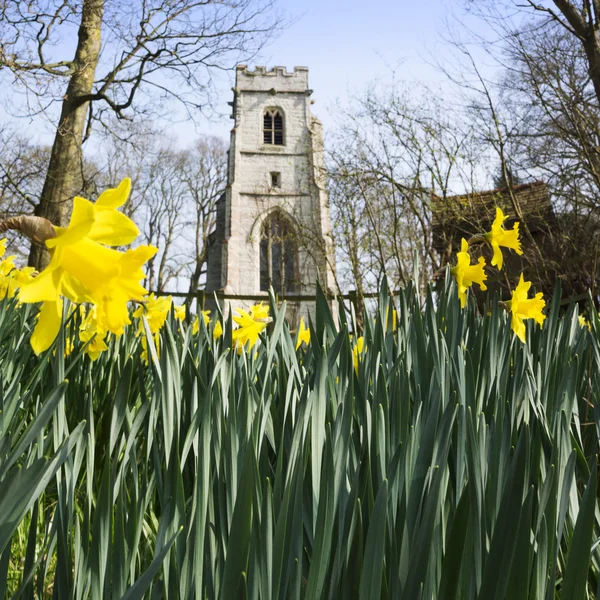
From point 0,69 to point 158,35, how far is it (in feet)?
7.78

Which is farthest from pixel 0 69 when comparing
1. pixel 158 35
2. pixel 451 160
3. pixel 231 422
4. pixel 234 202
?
pixel 234 202

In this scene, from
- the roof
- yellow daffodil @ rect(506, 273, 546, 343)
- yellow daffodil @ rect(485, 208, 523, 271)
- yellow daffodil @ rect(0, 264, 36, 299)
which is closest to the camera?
yellow daffodil @ rect(506, 273, 546, 343)

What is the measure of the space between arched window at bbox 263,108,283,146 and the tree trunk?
48.5 ft

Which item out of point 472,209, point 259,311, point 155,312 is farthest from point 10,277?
point 472,209

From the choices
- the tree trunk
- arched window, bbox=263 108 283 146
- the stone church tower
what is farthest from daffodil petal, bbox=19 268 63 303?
arched window, bbox=263 108 283 146

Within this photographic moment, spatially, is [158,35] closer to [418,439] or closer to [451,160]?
[451,160]

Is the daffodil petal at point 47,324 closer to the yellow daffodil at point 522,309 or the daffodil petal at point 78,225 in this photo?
the daffodil petal at point 78,225

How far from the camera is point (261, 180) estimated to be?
20922 millimetres

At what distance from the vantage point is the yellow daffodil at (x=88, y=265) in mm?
431

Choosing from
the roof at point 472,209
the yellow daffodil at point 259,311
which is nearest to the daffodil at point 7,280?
the yellow daffodil at point 259,311

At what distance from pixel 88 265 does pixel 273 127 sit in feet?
73.9

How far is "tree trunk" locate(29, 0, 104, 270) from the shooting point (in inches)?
251

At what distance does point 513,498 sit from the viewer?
44 cm

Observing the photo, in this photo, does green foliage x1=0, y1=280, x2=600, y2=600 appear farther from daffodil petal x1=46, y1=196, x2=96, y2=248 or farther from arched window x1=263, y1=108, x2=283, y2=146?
arched window x1=263, y1=108, x2=283, y2=146
